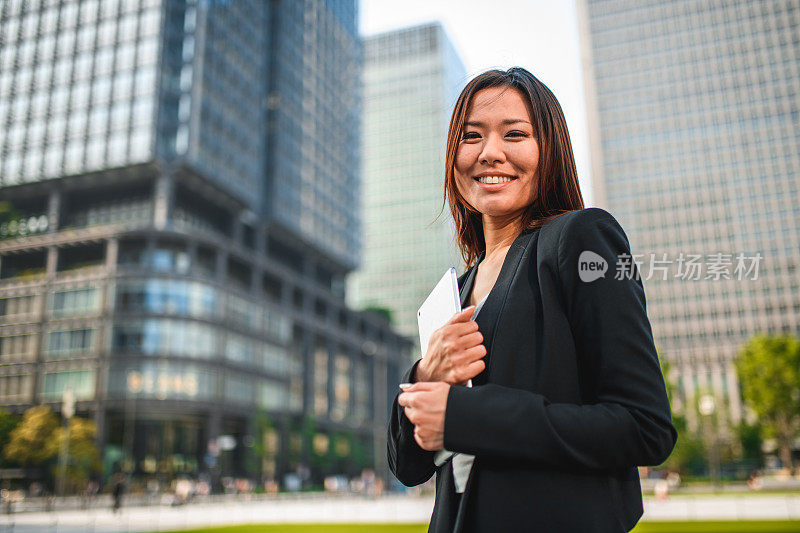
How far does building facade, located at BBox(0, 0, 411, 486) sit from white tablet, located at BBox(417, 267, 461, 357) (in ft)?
191

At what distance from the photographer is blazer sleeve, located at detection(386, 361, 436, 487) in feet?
6.00

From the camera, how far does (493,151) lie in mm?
1930

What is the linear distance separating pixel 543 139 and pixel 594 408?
804mm

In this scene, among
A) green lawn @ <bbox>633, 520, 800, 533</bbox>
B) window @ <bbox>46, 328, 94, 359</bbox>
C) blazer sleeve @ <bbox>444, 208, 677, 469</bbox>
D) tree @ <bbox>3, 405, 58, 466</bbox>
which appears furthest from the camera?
window @ <bbox>46, 328, 94, 359</bbox>

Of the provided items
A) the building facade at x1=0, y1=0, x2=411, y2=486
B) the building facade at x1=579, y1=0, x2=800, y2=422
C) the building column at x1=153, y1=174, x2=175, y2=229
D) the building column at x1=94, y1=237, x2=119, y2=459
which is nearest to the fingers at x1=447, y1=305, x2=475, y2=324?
the building facade at x1=0, y1=0, x2=411, y2=486

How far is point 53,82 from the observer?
6862cm

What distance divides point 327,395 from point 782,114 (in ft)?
313

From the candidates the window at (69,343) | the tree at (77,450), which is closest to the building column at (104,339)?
the window at (69,343)

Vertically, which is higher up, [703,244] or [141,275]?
[703,244]

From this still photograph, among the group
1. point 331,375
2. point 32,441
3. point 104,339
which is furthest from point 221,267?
point 331,375

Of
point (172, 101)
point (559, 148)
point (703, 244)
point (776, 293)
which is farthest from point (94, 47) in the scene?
point (776, 293)

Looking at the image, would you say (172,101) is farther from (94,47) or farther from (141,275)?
(141,275)

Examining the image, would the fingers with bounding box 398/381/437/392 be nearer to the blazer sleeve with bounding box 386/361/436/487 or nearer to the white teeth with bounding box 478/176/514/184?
the blazer sleeve with bounding box 386/361/436/487

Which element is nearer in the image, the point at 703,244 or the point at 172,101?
the point at 172,101
